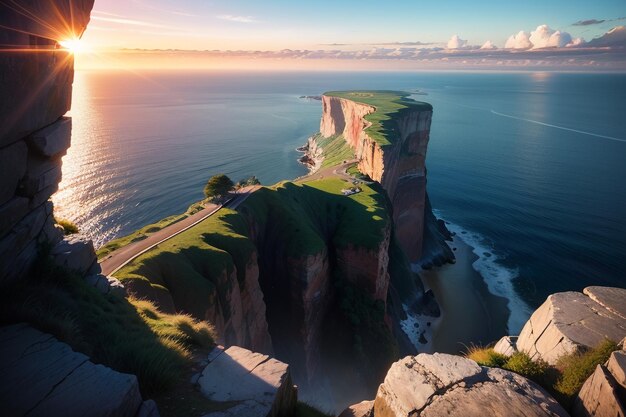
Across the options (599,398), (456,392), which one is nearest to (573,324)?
(599,398)

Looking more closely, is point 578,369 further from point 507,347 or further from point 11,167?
point 11,167

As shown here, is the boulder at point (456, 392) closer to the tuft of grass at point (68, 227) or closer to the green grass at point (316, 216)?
the tuft of grass at point (68, 227)

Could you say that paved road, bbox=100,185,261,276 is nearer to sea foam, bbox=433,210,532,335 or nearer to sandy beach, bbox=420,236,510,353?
sandy beach, bbox=420,236,510,353

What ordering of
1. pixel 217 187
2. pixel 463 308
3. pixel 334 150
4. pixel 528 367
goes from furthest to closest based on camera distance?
pixel 334 150, pixel 463 308, pixel 217 187, pixel 528 367

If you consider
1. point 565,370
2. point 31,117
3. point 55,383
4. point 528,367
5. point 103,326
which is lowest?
point 528,367

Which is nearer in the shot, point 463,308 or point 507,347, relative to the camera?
point 507,347

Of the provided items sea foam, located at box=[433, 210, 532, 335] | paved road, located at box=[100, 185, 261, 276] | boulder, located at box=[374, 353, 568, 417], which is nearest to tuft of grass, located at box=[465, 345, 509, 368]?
boulder, located at box=[374, 353, 568, 417]

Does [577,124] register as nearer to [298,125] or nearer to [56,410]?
[298,125]

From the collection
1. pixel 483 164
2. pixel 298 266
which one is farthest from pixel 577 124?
pixel 298 266
